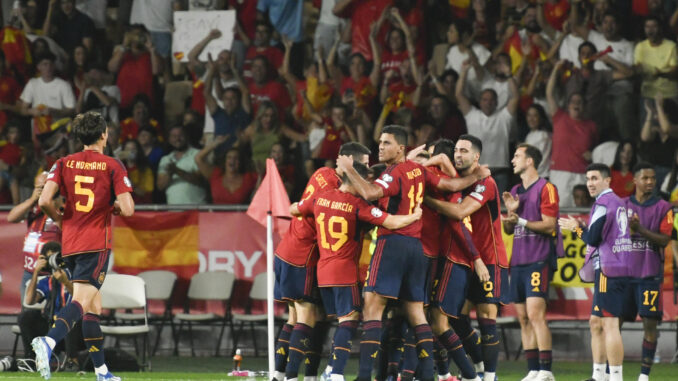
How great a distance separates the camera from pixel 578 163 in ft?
54.9

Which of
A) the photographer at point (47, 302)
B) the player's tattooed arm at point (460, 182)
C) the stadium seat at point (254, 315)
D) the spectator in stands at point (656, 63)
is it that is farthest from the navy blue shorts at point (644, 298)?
the photographer at point (47, 302)

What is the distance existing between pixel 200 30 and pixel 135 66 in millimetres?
1294

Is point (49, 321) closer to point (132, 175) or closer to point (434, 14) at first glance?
point (132, 175)

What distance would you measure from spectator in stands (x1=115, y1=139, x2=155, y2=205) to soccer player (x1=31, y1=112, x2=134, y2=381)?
690 centimetres

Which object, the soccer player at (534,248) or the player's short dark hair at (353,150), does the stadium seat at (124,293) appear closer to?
the soccer player at (534,248)

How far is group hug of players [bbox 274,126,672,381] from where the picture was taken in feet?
33.7

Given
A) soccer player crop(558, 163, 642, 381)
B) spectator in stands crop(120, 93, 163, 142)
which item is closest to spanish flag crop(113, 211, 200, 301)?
spectator in stands crop(120, 93, 163, 142)

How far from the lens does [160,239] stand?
1645cm

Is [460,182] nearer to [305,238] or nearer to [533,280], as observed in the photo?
[305,238]

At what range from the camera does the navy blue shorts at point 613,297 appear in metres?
12.3

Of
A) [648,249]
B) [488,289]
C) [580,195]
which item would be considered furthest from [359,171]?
[580,195]

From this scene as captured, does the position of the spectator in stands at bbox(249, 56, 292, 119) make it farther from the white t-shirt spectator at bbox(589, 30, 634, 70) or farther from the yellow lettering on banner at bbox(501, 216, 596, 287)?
the white t-shirt spectator at bbox(589, 30, 634, 70)

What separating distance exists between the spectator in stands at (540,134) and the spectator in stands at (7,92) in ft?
28.6

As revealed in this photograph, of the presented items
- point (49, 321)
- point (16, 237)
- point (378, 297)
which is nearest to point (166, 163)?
point (16, 237)
